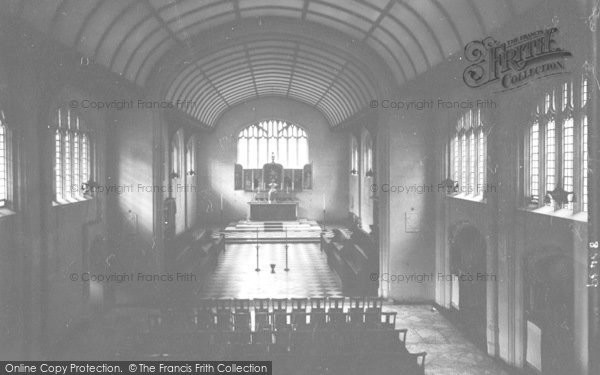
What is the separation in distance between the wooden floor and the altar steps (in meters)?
1.49

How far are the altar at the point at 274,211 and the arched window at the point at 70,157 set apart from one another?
15.5m

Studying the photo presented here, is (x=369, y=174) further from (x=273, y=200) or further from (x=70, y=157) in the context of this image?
(x=70, y=157)

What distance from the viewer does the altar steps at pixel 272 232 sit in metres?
25.0

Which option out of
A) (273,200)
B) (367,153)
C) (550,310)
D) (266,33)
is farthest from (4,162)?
(273,200)

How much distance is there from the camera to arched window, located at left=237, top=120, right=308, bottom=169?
30.8 m

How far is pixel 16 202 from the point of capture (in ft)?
30.6

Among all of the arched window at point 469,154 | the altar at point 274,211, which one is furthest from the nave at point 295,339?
the altar at point 274,211

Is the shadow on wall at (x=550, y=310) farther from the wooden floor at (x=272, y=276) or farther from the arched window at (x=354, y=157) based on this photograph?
the arched window at (x=354, y=157)

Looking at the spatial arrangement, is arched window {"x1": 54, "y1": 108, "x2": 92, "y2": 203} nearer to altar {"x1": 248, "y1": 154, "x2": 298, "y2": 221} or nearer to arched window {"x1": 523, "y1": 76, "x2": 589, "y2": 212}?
arched window {"x1": 523, "y1": 76, "x2": 589, "y2": 212}

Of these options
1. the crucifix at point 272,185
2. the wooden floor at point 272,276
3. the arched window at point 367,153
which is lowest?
the wooden floor at point 272,276

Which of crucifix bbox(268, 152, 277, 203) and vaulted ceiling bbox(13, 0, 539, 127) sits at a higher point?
vaulted ceiling bbox(13, 0, 539, 127)


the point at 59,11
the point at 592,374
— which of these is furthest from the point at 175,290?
the point at 592,374

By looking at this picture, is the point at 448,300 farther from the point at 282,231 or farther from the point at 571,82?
the point at 282,231

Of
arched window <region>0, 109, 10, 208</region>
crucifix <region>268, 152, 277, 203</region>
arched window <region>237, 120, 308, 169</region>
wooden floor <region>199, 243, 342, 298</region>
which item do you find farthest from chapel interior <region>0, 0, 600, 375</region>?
arched window <region>237, 120, 308, 169</region>
